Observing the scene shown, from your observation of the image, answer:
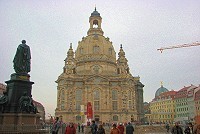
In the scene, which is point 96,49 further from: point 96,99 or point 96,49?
point 96,99

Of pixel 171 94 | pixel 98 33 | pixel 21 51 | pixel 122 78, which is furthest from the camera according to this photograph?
pixel 171 94

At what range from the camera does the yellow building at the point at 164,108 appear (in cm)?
10253

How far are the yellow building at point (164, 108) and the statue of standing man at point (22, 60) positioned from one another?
87.4 m

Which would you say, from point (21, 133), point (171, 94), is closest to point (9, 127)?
point (21, 133)

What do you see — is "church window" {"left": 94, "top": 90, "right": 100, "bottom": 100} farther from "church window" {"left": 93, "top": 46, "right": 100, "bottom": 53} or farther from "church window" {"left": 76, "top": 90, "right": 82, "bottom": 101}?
"church window" {"left": 93, "top": 46, "right": 100, "bottom": 53}

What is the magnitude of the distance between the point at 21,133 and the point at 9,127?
90cm

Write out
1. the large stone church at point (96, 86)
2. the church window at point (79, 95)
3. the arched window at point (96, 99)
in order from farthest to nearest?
1. the church window at point (79, 95)
2. the arched window at point (96, 99)
3. the large stone church at point (96, 86)

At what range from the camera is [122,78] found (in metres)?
78.4

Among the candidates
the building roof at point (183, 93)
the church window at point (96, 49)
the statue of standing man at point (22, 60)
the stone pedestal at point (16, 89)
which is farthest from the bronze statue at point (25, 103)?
the building roof at point (183, 93)

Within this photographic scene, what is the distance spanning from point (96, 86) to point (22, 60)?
58028mm

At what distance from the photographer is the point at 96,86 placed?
251 feet

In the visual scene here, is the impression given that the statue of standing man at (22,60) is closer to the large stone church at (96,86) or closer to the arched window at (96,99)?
the large stone church at (96,86)

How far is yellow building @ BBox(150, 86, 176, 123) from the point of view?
102525 mm

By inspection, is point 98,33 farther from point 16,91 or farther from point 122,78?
point 16,91
